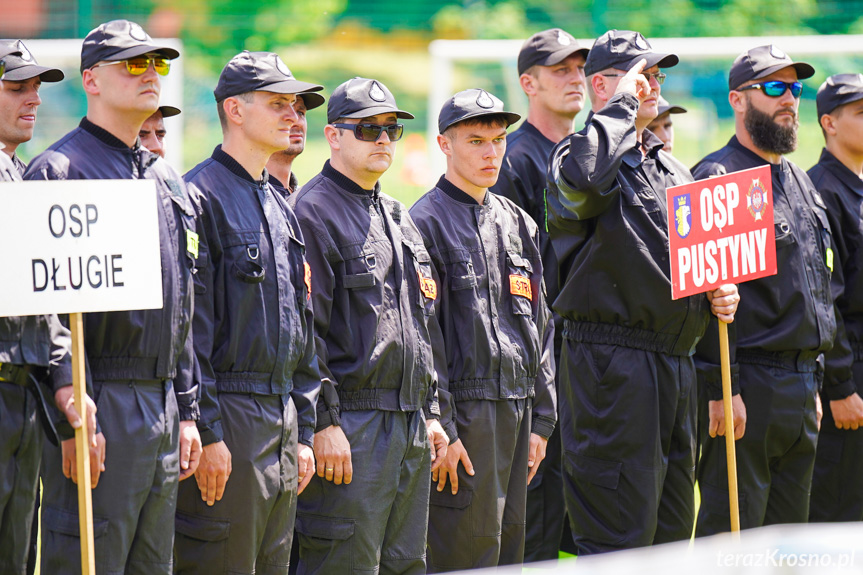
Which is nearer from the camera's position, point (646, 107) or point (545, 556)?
point (646, 107)

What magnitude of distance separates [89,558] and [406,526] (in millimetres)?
1558

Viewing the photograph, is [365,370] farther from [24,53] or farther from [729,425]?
[24,53]

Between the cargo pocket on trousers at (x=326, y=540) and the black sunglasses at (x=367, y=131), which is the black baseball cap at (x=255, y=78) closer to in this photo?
the black sunglasses at (x=367, y=131)

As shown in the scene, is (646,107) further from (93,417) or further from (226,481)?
(93,417)

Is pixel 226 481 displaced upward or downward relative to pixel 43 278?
downward

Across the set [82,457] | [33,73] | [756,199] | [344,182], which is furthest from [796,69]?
[82,457]

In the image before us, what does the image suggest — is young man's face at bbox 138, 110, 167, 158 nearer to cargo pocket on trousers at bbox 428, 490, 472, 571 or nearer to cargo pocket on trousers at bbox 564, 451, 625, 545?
cargo pocket on trousers at bbox 428, 490, 472, 571

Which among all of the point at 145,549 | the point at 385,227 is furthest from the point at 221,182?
the point at 145,549

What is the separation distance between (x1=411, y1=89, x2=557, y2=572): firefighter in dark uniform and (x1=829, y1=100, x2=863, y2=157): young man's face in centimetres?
240

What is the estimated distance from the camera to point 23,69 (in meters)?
5.63

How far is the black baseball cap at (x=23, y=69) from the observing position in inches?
218

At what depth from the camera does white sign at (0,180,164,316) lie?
3.81 meters

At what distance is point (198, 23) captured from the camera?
52.6 ft

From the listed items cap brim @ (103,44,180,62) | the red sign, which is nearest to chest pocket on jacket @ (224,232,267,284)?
cap brim @ (103,44,180,62)
